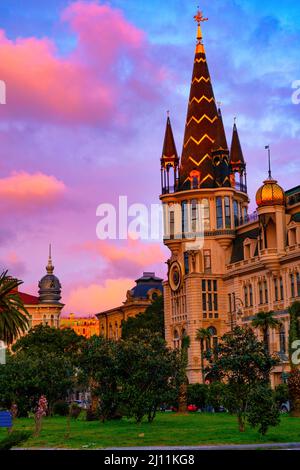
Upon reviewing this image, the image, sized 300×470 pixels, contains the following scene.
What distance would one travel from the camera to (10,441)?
2041 centimetres

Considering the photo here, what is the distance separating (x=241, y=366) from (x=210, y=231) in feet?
200

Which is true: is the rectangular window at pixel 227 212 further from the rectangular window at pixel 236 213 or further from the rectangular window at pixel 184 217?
the rectangular window at pixel 184 217

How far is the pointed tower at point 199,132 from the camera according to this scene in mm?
102688

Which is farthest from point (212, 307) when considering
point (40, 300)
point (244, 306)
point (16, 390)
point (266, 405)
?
point (40, 300)

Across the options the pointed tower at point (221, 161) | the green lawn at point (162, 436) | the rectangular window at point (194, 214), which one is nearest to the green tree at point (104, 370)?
the green lawn at point (162, 436)

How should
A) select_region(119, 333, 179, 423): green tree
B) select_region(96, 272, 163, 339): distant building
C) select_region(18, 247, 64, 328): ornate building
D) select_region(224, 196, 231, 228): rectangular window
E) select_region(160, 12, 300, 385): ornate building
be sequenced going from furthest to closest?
1. select_region(18, 247, 64, 328): ornate building
2. select_region(96, 272, 163, 339): distant building
3. select_region(224, 196, 231, 228): rectangular window
4. select_region(160, 12, 300, 385): ornate building
5. select_region(119, 333, 179, 423): green tree

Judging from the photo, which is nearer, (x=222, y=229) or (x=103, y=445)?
(x=103, y=445)

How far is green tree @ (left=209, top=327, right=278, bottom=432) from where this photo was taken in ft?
130

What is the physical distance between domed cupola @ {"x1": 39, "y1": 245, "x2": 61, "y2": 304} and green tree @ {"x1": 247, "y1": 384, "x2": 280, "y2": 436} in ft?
502

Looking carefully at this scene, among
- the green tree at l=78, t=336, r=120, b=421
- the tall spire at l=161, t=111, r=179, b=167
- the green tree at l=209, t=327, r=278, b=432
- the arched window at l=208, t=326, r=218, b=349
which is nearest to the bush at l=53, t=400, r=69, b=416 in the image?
the green tree at l=78, t=336, r=120, b=421

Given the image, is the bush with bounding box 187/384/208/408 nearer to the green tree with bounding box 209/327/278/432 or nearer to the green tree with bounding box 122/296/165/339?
the green tree with bounding box 209/327/278/432

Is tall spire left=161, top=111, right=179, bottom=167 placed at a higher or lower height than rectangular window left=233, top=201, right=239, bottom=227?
higher
